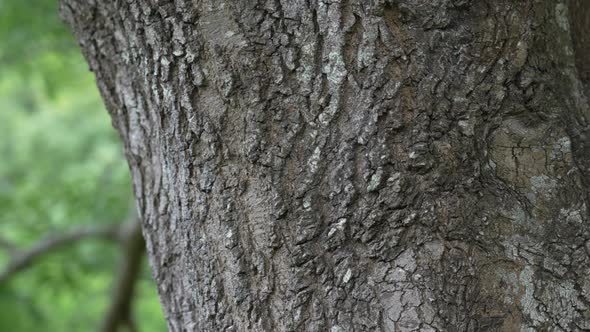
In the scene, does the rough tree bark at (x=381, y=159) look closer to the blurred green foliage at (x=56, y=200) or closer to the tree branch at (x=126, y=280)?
the tree branch at (x=126, y=280)

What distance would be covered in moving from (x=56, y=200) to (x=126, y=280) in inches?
47.6

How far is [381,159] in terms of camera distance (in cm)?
117

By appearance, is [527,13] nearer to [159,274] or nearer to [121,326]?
[159,274]

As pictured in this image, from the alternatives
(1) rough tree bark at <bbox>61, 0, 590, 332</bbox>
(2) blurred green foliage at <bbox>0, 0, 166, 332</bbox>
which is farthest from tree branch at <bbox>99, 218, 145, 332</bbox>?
(1) rough tree bark at <bbox>61, 0, 590, 332</bbox>

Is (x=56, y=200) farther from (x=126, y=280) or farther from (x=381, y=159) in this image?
(x=381, y=159)

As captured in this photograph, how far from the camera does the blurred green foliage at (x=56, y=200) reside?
179 inches

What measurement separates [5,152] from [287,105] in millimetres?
7820

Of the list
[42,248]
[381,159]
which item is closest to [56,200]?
[42,248]

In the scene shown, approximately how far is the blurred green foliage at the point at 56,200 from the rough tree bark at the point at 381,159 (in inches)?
133

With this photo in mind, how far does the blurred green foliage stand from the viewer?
4.55 meters

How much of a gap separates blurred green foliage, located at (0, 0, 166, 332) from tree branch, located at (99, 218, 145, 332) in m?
0.27

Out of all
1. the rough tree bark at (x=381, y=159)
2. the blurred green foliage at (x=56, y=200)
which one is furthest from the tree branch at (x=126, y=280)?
the rough tree bark at (x=381, y=159)

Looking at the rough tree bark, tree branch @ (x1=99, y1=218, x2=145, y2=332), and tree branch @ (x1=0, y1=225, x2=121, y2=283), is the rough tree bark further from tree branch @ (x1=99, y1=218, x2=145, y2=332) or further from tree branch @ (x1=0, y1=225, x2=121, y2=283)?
tree branch @ (x1=0, y1=225, x2=121, y2=283)

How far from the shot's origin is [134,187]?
5.02ft
